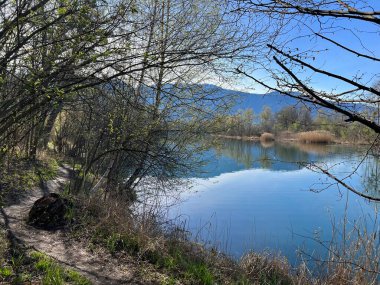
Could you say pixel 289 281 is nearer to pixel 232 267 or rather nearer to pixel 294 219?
pixel 232 267

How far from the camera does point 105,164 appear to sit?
40.9 ft

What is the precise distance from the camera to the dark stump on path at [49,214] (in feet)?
22.5

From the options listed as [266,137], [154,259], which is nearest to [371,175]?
[154,259]

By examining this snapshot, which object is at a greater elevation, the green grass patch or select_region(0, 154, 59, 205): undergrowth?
select_region(0, 154, 59, 205): undergrowth

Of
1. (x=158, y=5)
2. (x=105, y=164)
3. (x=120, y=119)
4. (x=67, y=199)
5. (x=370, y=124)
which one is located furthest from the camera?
(x=105, y=164)

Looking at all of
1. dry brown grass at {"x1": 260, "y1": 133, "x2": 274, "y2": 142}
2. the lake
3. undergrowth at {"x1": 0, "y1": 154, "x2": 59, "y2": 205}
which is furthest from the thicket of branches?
dry brown grass at {"x1": 260, "y1": 133, "x2": 274, "y2": 142}

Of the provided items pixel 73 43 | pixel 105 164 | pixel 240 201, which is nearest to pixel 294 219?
pixel 240 201

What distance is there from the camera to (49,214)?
6973 mm

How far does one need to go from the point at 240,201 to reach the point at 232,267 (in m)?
10.1

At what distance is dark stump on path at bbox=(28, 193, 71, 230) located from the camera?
22.5ft

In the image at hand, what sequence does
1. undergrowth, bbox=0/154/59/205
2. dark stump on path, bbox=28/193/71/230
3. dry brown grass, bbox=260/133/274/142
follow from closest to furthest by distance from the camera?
dark stump on path, bbox=28/193/71/230
undergrowth, bbox=0/154/59/205
dry brown grass, bbox=260/133/274/142

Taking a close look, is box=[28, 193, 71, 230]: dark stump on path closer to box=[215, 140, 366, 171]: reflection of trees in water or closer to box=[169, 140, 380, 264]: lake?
box=[169, 140, 380, 264]: lake

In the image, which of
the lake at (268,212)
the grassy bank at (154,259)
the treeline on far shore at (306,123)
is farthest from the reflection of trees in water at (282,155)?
the grassy bank at (154,259)

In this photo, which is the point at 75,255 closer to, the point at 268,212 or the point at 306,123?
the point at 306,123
